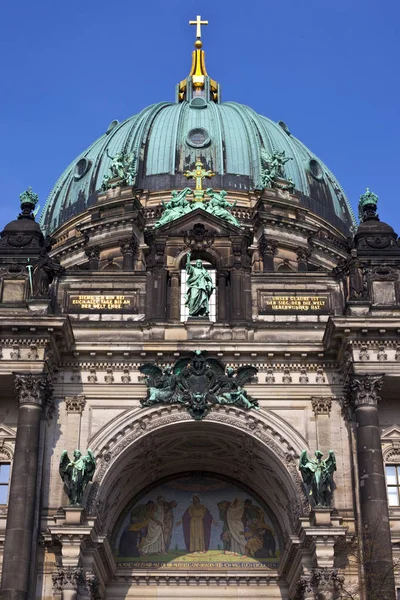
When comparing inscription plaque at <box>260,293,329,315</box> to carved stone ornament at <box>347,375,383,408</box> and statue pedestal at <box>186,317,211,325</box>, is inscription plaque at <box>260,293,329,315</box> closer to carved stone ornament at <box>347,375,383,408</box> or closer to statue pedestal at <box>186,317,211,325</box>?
statue pedestal at <box>186,317,211,325</box>

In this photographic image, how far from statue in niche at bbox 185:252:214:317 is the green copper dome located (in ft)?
40.2

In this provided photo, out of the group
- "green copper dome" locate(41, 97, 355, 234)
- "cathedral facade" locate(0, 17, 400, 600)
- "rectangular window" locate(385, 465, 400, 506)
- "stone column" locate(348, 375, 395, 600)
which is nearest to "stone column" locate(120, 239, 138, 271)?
"green copper dome" locate(41, 97, 355, 234)

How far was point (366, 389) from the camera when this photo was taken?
3052 cm

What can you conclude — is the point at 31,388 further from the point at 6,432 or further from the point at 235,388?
the point at 235,388

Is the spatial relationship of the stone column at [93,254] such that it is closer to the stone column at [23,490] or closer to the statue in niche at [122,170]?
the statue in niche at [122,170]

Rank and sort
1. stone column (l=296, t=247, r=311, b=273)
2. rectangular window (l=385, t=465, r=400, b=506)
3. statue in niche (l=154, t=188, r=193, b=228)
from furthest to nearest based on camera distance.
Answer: stone column (l=296, t=247, r=311, b=273), statue in niche (l=154, t=188, r=193, b=228), rectangular window (l=385, t=465, r=400, b=506)

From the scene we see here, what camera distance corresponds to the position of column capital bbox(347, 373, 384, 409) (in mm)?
30469

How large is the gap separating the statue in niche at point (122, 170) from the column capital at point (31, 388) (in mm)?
A: 16055

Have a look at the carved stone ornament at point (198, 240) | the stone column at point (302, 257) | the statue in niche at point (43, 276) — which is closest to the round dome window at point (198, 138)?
the stone column at point (302, 257)

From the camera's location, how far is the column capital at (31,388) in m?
30.4

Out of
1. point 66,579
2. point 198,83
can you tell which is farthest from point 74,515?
point 198,83

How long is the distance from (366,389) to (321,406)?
1962 mm

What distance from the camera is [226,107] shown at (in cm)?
5078

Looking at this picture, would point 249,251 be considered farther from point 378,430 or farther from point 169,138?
point 169,138
